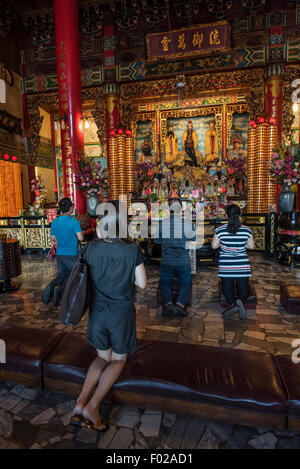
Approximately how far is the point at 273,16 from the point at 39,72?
27.8 feet

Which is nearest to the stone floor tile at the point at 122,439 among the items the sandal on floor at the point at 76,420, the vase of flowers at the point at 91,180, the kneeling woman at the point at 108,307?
the kneeling woman at the point at 108,307

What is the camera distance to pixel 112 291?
179cm

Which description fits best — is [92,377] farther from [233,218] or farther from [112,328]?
[233,218]

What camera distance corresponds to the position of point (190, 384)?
1808 mm

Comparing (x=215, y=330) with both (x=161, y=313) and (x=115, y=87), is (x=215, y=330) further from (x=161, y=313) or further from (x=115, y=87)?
(x=115, y=87)

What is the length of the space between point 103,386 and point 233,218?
2274 mm

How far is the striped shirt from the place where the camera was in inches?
131

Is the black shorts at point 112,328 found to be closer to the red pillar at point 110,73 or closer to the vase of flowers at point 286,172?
the vase of flowers at point 286,172

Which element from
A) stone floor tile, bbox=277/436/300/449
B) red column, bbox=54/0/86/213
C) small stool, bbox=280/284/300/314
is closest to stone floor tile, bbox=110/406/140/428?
stone floor tile, bbox=277/436/300/449

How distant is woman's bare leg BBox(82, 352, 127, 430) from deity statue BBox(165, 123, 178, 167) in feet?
35.8

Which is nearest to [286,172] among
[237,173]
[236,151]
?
[237,173]

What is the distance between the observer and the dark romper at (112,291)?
1.77m

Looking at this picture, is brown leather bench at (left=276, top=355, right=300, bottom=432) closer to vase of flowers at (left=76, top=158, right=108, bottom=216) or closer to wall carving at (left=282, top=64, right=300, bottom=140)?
vase of flowers at (left=76, top=158, right=108, bottom=216)

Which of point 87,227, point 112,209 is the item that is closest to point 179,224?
point 112,209
